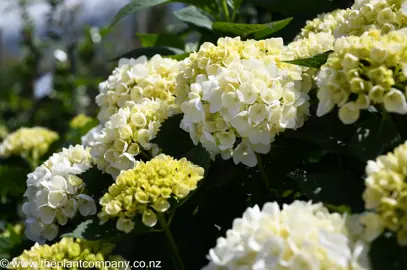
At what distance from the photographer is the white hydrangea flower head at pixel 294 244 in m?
0.63

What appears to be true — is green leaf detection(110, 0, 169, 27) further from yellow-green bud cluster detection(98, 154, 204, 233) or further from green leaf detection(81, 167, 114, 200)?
yellow-green bud cluster detection(98, 154, 204, 233)

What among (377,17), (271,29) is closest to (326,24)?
(271,29)

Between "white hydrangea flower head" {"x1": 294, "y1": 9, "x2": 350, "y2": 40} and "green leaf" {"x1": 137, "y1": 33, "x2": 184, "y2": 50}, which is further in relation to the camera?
"green leaf" {"x1": 137, "y1": 33, "x2": 184, "y2": 50}

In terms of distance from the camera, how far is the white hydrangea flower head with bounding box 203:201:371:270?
634 mm

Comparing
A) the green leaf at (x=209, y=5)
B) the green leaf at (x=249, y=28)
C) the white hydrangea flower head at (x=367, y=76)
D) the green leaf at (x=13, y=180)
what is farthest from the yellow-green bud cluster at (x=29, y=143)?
the white hydrangea flower head at (x=367, y=76)

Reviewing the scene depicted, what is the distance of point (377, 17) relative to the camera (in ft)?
3.09

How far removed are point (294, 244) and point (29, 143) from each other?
163cm

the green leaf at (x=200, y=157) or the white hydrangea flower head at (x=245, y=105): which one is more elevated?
the white hydrangea flower head at (x=245, y=105)

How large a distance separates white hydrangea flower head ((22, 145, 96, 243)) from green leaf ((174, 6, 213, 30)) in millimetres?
509

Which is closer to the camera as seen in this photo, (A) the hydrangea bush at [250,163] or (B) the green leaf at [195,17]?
(A) the hydrangea bush at [250,163]

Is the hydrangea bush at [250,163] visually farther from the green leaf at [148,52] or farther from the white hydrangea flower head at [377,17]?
the green leaf at [148,52]

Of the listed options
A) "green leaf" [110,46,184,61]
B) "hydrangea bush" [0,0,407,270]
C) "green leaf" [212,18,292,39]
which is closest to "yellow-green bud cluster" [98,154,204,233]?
"hydrangea bush" [0,0,407,270]

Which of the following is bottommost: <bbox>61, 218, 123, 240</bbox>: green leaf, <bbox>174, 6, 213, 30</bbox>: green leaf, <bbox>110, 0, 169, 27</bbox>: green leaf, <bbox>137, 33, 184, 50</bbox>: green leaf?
<bbox>137, 33, 184, 50</bbox>: green leaf

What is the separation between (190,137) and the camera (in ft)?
3.26
